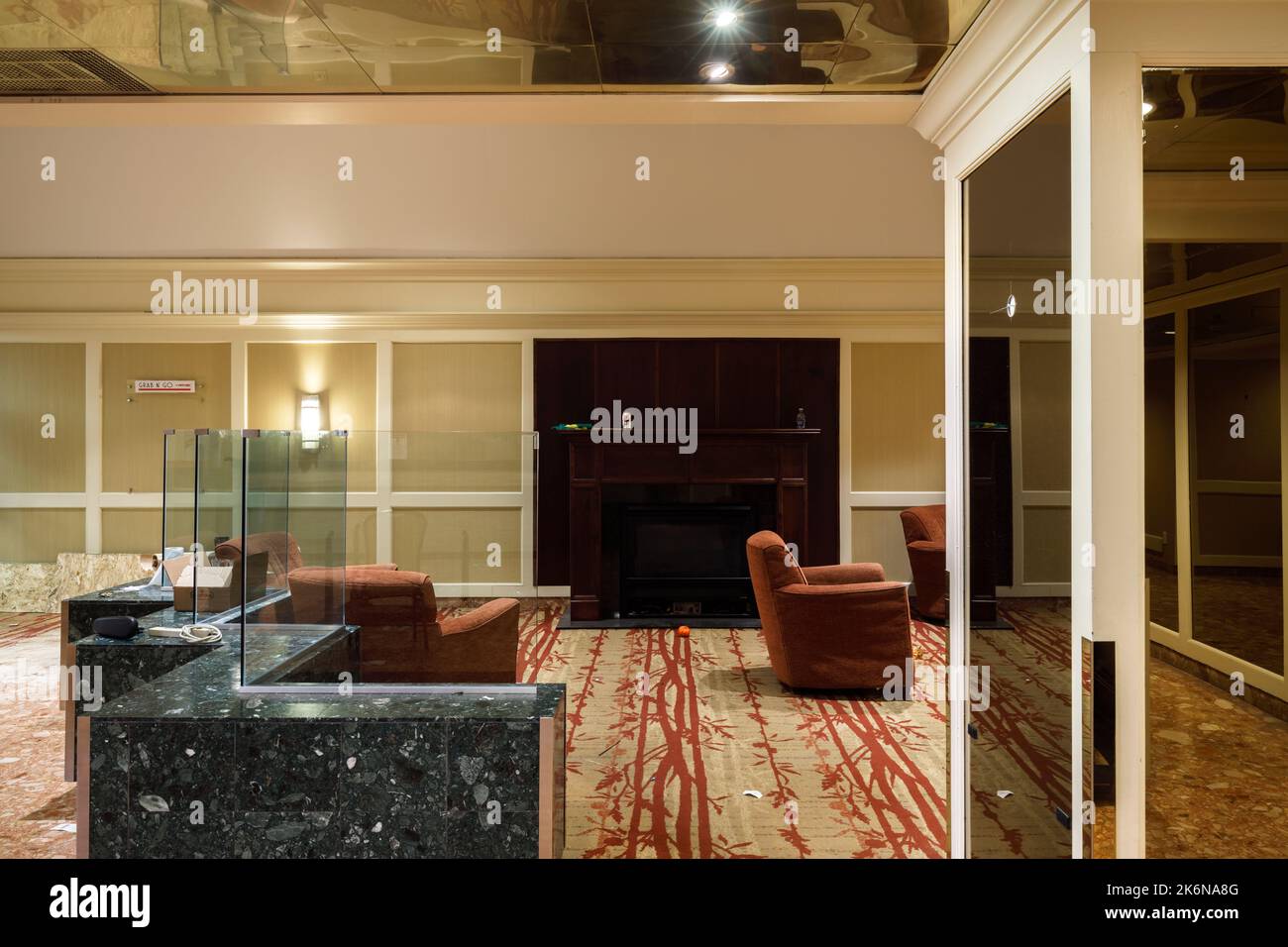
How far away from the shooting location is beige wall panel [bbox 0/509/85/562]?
747 centimetres

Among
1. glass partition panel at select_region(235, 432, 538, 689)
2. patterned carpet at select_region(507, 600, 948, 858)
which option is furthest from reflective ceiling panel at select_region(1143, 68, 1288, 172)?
patterned carpet at select_region(507, 600, 948, 858)

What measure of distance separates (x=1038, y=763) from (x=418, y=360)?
6542mm

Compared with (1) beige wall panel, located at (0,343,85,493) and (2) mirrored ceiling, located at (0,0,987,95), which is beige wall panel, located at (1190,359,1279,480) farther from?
(1) beige wall panel, located at (0,343,85,493)

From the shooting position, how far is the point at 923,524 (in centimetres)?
699

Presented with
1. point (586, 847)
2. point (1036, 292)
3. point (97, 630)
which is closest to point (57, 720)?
point (97, 630)

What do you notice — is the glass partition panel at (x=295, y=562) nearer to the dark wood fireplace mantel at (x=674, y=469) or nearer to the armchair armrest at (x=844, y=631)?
the armchair armrest at (x=844, y=631)

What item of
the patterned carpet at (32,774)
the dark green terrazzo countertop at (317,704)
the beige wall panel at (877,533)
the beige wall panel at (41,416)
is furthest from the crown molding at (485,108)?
the beige wall panel at (41,416)

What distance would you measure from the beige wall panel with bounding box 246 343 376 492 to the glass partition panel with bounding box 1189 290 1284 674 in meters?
6.82

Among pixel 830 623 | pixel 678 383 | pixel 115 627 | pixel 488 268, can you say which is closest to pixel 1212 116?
pixel 830 623

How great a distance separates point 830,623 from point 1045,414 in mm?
3087

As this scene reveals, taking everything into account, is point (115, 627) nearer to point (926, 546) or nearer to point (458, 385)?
point (458, 385)

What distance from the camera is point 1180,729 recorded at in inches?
69.6

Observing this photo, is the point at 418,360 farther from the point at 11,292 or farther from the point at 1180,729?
the point at 1180,729

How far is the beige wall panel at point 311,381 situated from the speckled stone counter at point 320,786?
5548 mm
